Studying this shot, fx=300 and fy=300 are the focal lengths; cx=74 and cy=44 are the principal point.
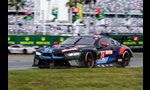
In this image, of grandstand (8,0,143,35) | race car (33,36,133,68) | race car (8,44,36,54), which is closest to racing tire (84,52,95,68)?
race car (33,36,133,68)

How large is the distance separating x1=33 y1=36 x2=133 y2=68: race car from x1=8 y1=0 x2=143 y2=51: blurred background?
14.4 meters

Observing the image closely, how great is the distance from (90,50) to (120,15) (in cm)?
3936

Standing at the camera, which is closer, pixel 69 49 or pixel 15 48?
pixel 69 49

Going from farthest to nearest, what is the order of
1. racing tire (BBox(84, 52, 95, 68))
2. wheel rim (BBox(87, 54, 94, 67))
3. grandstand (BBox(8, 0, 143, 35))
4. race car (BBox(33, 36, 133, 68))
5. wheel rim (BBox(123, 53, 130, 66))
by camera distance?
grandstand (BBox(8, 0, 143, 35)), wheel rim (BBox(123, 53, 130, 66)), wheel rim (BBox(87, 54, 94, 67)), racing tire (BBox(84, 52, 95, 68)), race car (BBox(33, 36, 133, 68))

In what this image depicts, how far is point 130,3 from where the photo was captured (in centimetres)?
4559

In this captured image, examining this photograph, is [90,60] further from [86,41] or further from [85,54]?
[86,41]

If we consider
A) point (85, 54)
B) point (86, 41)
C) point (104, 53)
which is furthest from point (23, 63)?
point (85, 54)

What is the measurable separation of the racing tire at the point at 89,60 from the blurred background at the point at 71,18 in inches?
606

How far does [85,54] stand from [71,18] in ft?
83.9

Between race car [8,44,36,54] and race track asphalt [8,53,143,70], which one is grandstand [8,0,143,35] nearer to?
race car [8,44,36,54]

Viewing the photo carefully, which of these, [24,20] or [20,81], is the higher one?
[24,20]

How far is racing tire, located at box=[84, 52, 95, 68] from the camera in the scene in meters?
9.88

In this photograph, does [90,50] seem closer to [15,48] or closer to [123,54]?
[123,54]
